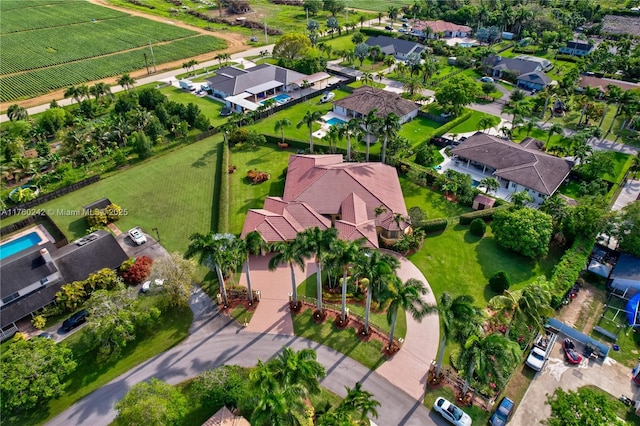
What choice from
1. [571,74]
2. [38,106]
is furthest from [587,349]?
[38,106]

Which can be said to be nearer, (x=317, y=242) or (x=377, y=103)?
(x=317, y=242)

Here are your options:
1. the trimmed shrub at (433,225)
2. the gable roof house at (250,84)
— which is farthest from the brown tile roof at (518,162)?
the gable roof house at (250,84)

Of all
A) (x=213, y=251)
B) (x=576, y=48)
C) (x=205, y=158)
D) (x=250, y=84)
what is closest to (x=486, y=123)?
(x=205, y=158)

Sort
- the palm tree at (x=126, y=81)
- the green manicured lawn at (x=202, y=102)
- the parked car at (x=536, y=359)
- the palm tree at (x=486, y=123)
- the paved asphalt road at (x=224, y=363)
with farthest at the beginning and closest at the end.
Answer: the palm tree at (x=126, y=81), the green manicured lawn at (x=202, y=102), the palm tree at (x=486, y=123), the parked car at (x=536, y=359), the paved asphalt road at (x=224, y=363)

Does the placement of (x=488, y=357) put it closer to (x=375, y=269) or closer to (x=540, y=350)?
(x=375, y=269)

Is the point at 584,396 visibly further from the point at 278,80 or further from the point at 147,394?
the point at 278,80

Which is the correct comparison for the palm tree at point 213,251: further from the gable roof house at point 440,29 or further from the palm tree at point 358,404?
the gable roof house at point 440,29
